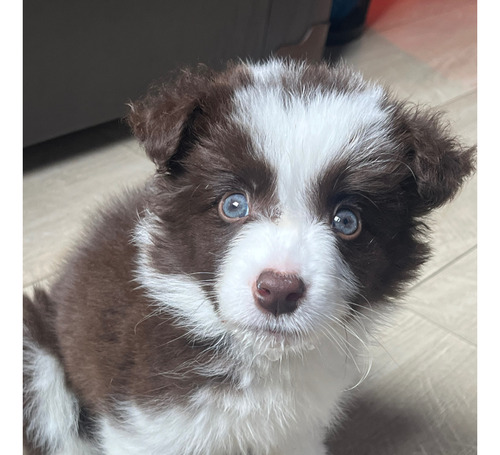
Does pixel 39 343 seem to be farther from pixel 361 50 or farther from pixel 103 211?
pixel 361 50

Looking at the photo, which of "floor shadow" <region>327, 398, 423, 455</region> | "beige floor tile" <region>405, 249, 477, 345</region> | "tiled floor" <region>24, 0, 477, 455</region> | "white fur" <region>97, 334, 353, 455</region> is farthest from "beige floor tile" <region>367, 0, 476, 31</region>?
"white fur" <region>97, 334, 353, 455</region>

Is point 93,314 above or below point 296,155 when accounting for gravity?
below

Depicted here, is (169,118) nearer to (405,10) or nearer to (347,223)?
(347,223)

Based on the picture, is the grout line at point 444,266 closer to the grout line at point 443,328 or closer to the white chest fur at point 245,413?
the grout line at point 443,328

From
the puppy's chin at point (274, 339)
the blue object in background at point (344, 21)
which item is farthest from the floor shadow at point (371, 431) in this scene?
the blue object in background at point (344, 21)

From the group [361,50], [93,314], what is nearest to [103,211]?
[93,314]
